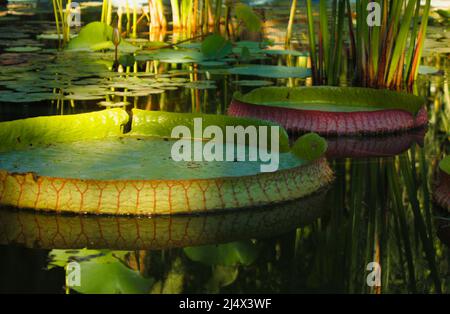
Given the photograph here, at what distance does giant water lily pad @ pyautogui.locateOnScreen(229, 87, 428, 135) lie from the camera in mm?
5941

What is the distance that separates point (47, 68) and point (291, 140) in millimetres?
3129

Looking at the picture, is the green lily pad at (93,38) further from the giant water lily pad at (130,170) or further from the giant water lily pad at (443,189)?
the giant water lily pad at (443,189)

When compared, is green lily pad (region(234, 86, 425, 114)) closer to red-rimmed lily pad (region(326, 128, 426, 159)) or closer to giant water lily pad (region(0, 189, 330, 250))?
red-rimmed lily pad (region(326, 128, 426, 159))

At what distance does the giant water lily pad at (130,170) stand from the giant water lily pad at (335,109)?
2.96 ft

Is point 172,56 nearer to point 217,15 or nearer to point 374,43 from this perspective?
point 217,15

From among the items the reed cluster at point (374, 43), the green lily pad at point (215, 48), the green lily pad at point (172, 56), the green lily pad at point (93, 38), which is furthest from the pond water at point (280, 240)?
the green lily pad at point (215, 48)

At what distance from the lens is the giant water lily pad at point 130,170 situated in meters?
4.12

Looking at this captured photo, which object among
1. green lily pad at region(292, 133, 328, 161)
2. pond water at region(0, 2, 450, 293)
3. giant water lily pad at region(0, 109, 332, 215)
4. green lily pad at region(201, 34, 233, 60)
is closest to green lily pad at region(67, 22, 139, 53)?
green lily pad at region(201, 34, 233, 60)

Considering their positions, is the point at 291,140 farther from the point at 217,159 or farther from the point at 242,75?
the point at 242,75

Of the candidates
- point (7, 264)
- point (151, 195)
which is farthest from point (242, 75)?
point (7, 264)

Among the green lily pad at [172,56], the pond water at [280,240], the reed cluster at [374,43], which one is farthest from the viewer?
the green lily pad at [172,56]

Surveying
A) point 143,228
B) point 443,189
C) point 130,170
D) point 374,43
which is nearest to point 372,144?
point 374,43

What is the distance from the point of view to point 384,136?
6.04 m
